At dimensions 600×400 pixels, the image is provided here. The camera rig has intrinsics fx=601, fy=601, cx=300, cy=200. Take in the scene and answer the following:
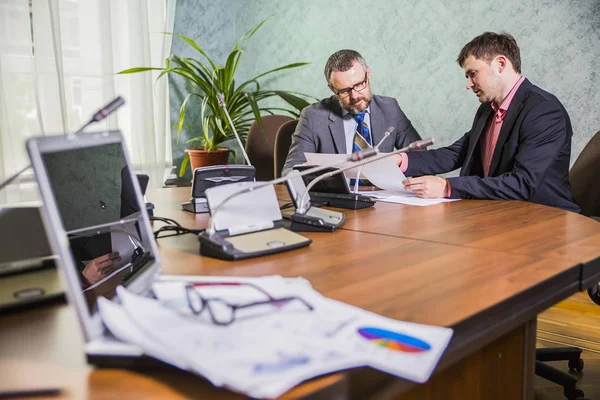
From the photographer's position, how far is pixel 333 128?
2906 mm

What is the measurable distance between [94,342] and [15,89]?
3111 mm

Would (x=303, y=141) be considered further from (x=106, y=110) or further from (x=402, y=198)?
(x=106, y=110)

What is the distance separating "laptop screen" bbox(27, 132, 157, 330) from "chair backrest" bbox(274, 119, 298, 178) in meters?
1.77

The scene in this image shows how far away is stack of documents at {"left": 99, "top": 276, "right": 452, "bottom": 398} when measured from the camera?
0.69 meters

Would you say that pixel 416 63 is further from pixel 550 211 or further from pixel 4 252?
pixel 4 252

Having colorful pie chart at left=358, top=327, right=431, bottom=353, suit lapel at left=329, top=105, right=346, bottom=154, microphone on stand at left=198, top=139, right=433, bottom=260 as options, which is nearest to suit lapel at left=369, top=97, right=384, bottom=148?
suit lapel at left=329, top=105, right=346, bottom=154

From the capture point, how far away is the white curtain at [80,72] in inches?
135

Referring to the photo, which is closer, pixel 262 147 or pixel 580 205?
pixel 580 205

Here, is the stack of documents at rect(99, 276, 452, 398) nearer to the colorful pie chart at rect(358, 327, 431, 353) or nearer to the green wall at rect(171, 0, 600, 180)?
the colorful pie chart at rect(358, 327, 431, 353)

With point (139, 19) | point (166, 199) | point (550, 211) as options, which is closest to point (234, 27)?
point (139, 19)

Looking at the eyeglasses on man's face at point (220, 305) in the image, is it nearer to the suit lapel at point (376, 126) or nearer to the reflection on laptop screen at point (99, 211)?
the reflection on laptop screen at point (99, 211)

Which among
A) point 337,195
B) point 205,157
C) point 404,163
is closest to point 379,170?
→ point 337,195

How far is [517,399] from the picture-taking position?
Result: 144 centimetres

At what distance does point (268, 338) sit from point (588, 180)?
1934mm
